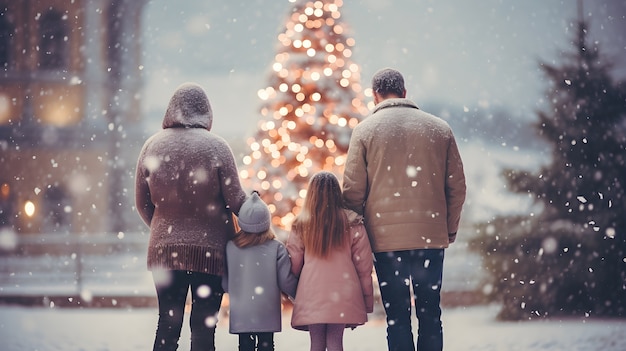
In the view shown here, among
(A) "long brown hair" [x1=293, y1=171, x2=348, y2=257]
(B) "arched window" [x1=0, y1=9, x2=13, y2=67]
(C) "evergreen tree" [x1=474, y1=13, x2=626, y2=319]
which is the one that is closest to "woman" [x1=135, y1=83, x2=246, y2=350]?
(A) "long brown hair" [x1=293, y1=171, x2=348, y2=257]

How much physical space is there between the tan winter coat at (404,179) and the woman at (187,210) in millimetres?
759

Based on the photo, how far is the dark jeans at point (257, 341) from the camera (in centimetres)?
469

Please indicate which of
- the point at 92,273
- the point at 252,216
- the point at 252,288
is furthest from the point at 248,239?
the point at 92,273

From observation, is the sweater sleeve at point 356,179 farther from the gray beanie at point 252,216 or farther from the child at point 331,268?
the gray beanie at point 252,216

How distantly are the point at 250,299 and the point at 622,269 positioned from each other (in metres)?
6.32

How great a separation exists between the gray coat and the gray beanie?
12cm

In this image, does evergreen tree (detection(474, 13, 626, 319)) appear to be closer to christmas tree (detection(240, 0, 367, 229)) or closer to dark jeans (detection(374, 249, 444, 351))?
christmas tree (detection(240, 0, 367, 229))

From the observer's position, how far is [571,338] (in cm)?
772

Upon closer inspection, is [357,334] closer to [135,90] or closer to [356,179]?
[356,179]

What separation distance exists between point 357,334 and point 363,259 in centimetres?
368

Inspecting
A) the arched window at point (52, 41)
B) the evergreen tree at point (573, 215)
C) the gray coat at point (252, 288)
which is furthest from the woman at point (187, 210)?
the arched window at point (52, 41)

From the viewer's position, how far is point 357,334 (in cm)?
809

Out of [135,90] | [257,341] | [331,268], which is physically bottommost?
[257,341]

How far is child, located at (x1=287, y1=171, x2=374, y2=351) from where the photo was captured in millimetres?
4582
